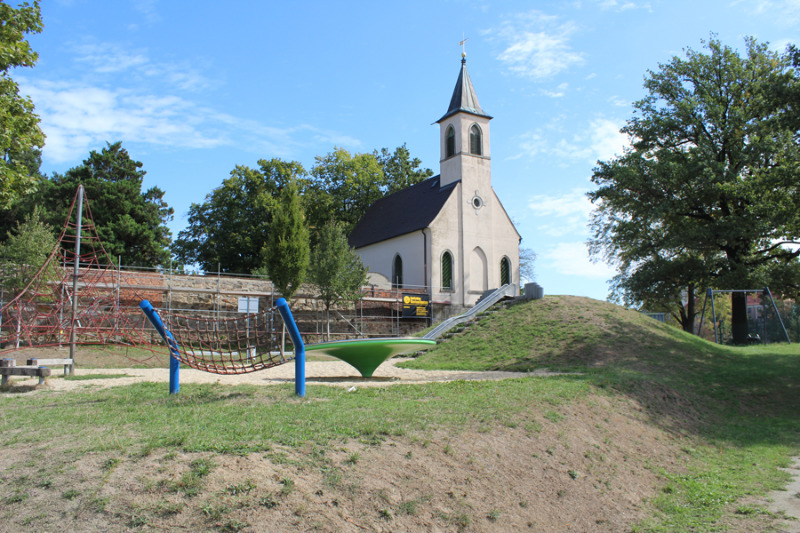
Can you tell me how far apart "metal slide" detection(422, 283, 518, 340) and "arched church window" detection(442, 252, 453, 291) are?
9831mm

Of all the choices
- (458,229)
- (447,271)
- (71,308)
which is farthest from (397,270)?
(71,308)

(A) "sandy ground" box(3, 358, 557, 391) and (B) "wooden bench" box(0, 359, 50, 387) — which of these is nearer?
(B) "wooden bench" box(0, 359, 50, 387)

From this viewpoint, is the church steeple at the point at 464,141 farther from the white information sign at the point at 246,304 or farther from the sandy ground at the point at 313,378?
the sandy ground at the point at 313,378

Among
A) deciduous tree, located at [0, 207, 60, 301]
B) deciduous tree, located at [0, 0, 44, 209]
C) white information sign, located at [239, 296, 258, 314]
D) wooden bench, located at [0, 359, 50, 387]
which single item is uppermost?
deciduous tree, located at [0, 0, 44, 209]

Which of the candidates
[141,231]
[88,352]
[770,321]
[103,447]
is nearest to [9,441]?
[103,447]

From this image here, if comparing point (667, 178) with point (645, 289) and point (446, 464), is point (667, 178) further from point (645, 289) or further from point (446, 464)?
point (446, 464)

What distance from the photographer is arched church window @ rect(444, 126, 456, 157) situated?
41213 mm

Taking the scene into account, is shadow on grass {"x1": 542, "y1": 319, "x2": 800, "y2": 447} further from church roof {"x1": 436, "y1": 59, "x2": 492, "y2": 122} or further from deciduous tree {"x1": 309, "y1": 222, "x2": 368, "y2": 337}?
church roof {"x1": 436, "y1": 59, "x2": 492, "y2": 122}

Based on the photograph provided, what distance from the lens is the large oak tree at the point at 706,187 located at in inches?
1086

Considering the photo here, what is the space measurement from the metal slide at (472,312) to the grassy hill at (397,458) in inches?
477

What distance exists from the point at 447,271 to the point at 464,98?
1247cm

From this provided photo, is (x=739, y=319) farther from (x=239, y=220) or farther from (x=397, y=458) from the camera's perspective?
(x=239, y=220)

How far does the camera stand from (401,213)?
1726 inches

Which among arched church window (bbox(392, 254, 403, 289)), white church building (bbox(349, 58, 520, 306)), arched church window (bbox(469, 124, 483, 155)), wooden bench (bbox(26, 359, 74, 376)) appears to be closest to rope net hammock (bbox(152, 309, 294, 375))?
wooden bench (bbox(26, 359, 74, 376))
